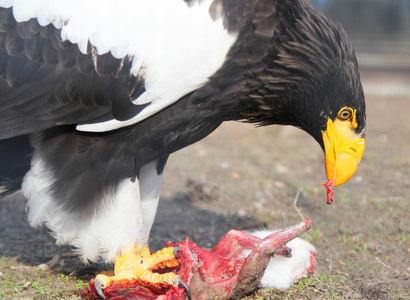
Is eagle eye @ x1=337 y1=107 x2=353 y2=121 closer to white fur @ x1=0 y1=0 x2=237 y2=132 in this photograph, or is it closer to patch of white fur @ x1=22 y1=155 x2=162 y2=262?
white fur @ x1=0 y1=0 x2=237 y2=132

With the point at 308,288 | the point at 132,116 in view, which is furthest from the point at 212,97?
the point at 308,288

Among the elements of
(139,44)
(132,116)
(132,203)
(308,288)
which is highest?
(139,44)

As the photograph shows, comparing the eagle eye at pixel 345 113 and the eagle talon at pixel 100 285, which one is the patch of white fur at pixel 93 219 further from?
the eagle eye at pixel 345 113

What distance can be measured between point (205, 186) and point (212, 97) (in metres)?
1.93

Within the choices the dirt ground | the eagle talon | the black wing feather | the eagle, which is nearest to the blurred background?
the dirt ground

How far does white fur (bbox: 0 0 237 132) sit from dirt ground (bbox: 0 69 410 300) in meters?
1.12

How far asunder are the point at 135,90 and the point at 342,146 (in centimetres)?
105

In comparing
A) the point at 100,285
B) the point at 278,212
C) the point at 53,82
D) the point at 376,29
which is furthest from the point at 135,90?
the point at 376,29

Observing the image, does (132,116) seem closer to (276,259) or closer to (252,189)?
(276,259)

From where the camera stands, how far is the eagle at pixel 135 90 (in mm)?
2713

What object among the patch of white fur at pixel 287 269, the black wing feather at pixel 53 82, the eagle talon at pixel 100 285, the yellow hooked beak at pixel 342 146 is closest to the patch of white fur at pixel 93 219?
A: the eagle talon at pixel 100 285

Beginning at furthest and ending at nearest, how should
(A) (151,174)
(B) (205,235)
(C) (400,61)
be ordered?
(C) (400,61)
(B) (205,235)
(A) (151,174)

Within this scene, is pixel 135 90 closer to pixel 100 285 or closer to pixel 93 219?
pixel 93 219

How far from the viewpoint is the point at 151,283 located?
2928 mm
